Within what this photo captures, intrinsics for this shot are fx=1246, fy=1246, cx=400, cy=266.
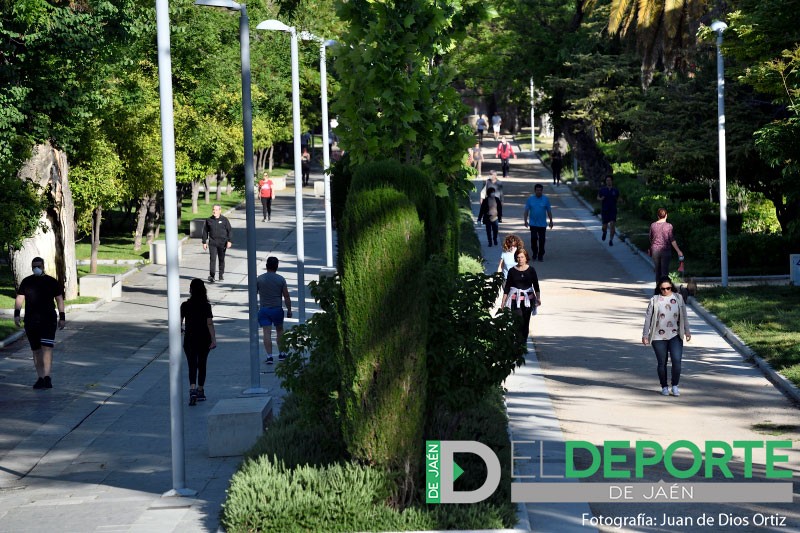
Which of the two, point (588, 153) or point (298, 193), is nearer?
point (298, 193)

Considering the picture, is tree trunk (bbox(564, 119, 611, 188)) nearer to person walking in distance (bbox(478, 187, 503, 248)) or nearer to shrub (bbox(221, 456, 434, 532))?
person walking in distance (bbox(478, 187, 503, 248))

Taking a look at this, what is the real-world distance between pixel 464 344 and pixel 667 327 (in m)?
5.35

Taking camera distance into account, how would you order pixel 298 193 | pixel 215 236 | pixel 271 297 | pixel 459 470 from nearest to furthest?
1. pixel 459 470
2. pixel 271 297
3. pixel 298 193
4. pixel 215 236

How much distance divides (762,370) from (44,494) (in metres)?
9.37

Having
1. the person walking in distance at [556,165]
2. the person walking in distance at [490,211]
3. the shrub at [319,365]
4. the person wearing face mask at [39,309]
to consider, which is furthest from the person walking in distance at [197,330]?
the person walking in distance at [556,165]

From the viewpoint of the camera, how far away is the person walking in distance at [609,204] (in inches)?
1227

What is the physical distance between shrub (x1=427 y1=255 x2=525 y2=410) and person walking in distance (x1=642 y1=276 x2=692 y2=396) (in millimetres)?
4785

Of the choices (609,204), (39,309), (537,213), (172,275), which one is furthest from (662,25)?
(172,275)

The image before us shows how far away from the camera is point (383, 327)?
31.9 ft

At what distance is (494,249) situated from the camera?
31938mm

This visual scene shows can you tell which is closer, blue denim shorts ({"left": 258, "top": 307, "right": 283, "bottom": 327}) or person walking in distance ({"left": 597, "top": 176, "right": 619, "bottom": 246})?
blue denim shorts ({"left": 258, "top": 307, "right": 283, "bottom": 327})

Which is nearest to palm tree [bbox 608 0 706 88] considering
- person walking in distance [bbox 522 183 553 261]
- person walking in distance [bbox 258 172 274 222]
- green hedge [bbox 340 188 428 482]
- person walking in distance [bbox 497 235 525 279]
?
person walking in distance [bbox 522 183 553 261]

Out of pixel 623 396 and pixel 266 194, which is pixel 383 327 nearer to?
pixel 623 396

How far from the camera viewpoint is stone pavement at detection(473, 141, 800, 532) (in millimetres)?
10398
